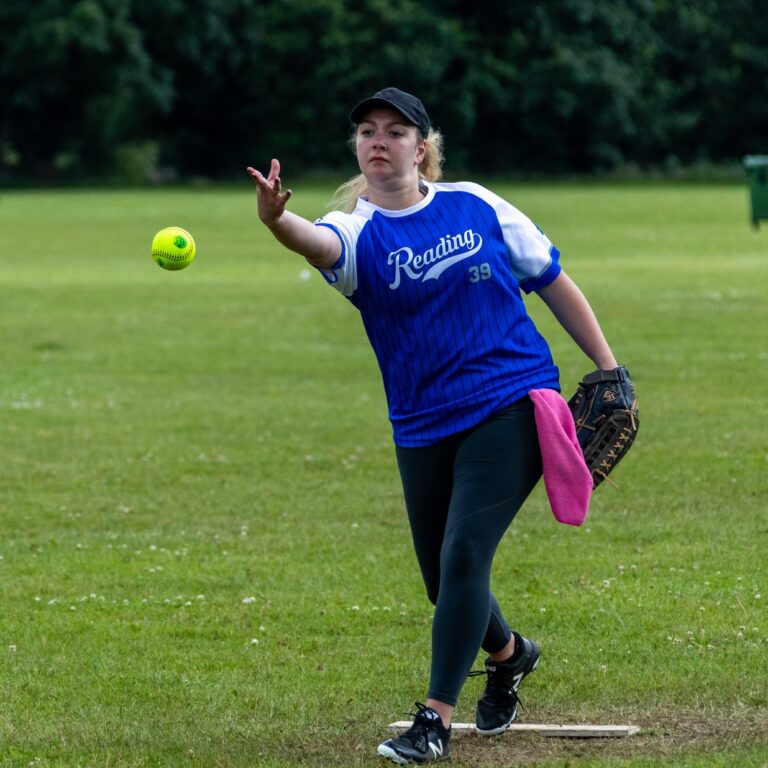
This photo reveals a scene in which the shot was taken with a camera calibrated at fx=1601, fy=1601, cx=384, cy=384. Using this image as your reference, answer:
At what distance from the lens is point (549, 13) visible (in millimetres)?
80500

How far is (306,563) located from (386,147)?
3551 millimetres

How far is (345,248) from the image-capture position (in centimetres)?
516

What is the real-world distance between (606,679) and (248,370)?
33.9 ft

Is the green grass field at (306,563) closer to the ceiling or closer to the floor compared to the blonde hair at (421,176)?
closer to the floor

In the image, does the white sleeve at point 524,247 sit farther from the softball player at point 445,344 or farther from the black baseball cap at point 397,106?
the black baseball cap at point 397,106

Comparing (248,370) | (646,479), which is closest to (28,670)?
(646,479)

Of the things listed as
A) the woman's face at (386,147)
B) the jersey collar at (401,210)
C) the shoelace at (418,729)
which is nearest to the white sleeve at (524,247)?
the jersey collar at (401,210)

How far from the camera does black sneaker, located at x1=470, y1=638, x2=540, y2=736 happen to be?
18.4ft

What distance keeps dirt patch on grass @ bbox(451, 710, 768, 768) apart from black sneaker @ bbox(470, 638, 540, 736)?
0.04m

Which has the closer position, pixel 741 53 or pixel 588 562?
pixel 588 562

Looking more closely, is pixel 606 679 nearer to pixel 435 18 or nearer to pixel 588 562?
pixel 588 562

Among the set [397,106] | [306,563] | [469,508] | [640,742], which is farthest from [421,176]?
[306,563]

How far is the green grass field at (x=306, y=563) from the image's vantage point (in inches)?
226

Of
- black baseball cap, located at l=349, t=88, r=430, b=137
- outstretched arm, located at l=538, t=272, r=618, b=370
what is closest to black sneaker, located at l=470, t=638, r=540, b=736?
outstretched arm, located at l=538, t=272, r=618, b=370
